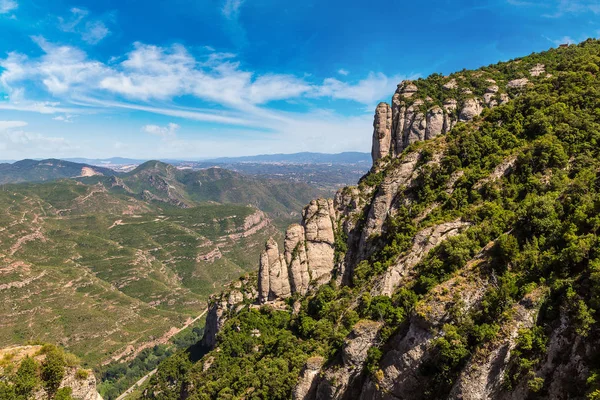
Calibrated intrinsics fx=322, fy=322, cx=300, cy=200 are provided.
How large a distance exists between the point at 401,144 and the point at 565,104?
36.3 metres

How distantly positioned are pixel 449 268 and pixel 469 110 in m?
55.4

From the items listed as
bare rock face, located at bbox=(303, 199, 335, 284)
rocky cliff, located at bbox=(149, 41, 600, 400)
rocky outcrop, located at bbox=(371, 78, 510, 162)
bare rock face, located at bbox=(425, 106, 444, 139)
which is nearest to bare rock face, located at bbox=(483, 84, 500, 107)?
rocky outcrop, located at bbox=(371, 78, 510, 162)

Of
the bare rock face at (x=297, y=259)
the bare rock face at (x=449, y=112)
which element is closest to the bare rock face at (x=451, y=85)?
the bare rock face at (x=449, y=112)

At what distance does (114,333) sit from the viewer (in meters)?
148

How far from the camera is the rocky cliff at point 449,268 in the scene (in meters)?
17.4

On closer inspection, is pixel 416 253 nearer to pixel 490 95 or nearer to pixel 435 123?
pixel 435 123

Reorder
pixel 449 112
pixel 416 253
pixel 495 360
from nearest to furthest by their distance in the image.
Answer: pixel 495 360
pixel 416 253
pixel 449 112

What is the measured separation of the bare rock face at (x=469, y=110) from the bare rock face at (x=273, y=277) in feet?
166

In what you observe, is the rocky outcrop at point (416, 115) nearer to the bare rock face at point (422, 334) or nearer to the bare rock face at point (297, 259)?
the bare rock face at point (297, 259)

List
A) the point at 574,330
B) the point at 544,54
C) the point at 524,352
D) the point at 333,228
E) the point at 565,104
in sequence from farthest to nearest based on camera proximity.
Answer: the point at 544,54, the point at 333,228, the point at 565,104, the point at 524,352, the point at 574,330

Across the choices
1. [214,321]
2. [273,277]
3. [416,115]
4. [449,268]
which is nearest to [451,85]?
[416,115]

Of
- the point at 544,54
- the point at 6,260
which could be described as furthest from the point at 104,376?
the point at 544,54

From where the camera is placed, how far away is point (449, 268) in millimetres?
29094

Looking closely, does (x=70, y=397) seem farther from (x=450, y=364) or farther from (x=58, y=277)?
(x=58, y=277)
